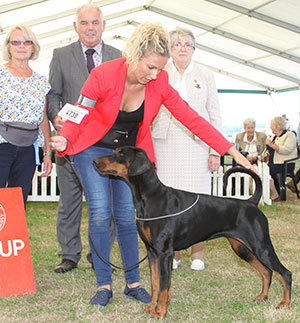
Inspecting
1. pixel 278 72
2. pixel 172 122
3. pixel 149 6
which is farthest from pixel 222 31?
pixel 172 122

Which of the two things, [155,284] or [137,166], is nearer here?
[137,166]

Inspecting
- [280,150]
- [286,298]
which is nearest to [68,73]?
[286,298]

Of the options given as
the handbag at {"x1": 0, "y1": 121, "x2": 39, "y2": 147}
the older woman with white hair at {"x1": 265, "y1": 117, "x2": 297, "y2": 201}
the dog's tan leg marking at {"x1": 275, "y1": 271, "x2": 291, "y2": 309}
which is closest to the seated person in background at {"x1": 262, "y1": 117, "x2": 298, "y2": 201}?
the older woman with white hair at {"x1": 265, "y1": 117, "x2": 297, "y2": 201}

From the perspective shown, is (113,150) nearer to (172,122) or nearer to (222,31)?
(172,122)

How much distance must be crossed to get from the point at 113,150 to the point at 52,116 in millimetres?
915

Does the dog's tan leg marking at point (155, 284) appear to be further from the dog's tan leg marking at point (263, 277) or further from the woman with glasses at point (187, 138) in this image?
the woman with glasses at point (187, 138)

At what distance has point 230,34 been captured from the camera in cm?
1562

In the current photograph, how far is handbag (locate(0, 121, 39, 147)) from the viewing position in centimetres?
291

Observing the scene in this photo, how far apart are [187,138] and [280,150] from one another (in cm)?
519

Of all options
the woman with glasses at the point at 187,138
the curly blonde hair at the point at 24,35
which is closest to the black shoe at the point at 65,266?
the woman with glasses at the point at 187,138

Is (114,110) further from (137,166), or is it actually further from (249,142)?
(249,142)

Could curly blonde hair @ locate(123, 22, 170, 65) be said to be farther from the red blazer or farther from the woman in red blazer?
the red blazer

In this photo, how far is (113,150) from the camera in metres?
2.70

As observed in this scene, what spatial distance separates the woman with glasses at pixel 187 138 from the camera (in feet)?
11.8
